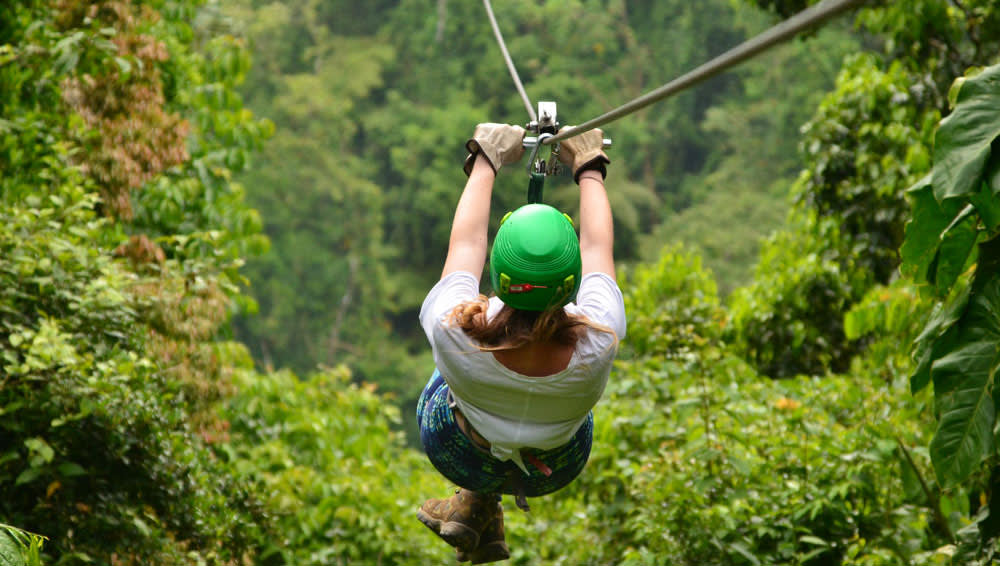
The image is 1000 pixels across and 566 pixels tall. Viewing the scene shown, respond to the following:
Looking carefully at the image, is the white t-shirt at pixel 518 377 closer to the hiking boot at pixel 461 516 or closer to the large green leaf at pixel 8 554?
the hiking boot at pixel 461 516

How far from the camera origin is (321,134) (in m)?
25.3

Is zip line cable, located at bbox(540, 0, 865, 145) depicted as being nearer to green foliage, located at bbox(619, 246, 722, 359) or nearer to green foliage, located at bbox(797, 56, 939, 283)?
green foliage, located at bbox(797, 56, 939, 283)

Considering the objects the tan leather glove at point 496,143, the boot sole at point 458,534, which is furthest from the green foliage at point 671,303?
the tan leather glove at point 496,143

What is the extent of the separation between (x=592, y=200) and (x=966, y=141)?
740 millimetres

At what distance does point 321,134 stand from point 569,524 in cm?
2101

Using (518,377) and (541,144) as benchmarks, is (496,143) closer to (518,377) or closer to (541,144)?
(541,144)

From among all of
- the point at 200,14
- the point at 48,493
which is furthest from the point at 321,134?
the point at 48,493

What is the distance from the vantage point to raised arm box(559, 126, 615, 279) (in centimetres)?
236

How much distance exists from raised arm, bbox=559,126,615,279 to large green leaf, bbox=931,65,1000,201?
2.12 ft

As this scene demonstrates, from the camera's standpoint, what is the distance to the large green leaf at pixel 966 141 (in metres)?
2.13

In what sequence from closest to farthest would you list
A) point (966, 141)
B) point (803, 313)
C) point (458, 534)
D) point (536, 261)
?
point (536, 261), point (966, 141), point (458, 534), point (803, 313)

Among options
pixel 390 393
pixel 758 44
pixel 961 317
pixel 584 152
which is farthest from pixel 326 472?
pixel 758 44

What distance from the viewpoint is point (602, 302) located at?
2248 millimetres

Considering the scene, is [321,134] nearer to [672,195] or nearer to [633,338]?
[672,195]
